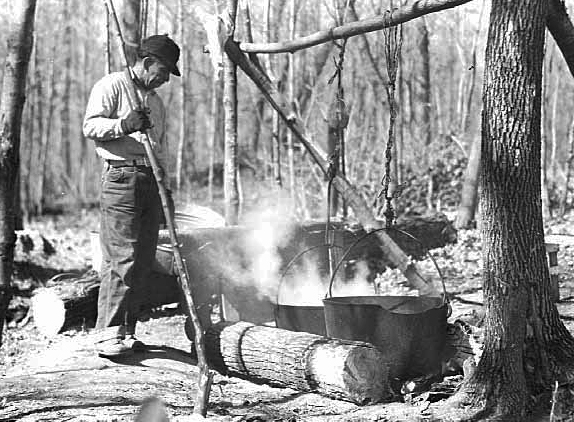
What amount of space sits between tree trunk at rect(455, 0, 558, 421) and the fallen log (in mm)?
632

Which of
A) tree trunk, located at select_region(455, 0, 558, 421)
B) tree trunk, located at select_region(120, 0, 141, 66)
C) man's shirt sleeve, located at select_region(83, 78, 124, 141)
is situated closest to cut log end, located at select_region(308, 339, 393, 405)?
tree trunk, located at select_region(455, 0, 558, 421)

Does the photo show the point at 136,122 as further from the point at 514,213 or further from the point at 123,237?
the point at 514,213

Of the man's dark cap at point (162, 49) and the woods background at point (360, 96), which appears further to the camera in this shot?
the woods background at point (360, 96)

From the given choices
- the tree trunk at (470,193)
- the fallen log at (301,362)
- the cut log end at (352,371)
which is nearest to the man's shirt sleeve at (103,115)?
the fallen log at (301,362)

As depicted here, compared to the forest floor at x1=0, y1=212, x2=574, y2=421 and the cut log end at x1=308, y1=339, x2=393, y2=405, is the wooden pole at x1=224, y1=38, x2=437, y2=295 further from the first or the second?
the cut log end at x1=308, y1=339, x2=393, y2=405

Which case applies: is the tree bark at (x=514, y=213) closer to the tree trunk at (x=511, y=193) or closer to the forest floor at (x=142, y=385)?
the tree trunk at (x=511, y=193)

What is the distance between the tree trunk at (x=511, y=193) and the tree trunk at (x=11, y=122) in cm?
290

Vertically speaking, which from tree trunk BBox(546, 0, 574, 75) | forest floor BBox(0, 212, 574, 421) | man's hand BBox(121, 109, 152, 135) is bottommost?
forest floor BBox(0, 212, 574, 421)

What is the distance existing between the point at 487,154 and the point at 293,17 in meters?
8.54

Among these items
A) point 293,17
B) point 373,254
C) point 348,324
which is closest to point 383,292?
point 373,254

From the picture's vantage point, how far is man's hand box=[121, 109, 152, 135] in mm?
4375

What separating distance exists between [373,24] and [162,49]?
1.63 meters

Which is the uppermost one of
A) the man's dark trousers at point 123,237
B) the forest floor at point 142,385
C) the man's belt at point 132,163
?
the man's belt at point 132,163

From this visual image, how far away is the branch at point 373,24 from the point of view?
454cm
